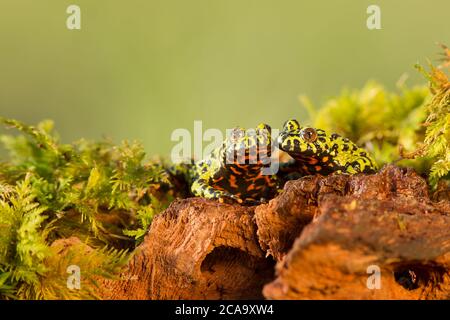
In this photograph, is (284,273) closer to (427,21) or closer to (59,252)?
(59,252)

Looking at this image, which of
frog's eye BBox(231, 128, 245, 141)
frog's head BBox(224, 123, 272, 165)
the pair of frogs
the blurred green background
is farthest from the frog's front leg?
the blurred green background

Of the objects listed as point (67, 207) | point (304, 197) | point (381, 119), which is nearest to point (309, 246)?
point (304, 197)

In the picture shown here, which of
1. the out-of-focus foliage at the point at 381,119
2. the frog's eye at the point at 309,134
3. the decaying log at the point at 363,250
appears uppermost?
the out-of-focus foliage at the point at 381,119

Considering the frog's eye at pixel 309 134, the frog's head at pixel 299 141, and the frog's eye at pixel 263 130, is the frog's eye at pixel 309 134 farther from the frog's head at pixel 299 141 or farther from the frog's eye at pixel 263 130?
the frog's eye at pixel 263 130

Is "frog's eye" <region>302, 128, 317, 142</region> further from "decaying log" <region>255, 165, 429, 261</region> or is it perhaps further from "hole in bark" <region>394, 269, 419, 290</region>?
"hole in bark" <region>394, 269, 419, 290</region>

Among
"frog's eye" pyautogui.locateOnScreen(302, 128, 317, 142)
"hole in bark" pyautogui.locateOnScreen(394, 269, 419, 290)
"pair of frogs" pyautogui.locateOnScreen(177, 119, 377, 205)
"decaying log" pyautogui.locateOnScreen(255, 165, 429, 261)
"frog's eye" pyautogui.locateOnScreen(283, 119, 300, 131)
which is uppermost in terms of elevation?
"frog's eye" pyautogui.locateOnScreen(283, 119, 300, 131)

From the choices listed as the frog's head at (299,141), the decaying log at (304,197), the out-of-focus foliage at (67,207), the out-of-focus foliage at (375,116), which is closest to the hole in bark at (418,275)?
the decaying log at (304,197)

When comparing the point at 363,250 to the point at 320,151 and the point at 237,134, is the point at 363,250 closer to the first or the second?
the point at 320,151
